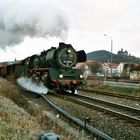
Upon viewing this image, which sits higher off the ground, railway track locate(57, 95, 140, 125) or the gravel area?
railway track locate(57, 95, 140, 125)

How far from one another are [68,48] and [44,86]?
302 cm

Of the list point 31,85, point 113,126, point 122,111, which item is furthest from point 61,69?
point 113,126

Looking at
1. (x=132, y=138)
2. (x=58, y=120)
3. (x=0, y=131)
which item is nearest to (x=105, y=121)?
(x=58, y=120)

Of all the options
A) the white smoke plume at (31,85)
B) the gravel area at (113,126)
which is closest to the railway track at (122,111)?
the gravel area at (113,126)

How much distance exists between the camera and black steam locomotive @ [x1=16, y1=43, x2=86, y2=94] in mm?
25000

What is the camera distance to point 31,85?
2845 centimetres

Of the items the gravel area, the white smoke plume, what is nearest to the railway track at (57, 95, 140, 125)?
the gravel area

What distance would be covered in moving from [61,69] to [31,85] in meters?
3.80

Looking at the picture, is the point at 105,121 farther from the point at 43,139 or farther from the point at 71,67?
the point at 71,67

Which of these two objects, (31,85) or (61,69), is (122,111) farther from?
(31,85)

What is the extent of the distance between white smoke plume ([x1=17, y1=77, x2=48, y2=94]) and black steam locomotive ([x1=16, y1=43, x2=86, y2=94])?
0.43 m

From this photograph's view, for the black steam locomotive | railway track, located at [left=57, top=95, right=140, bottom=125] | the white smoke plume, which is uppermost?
the black steam locomotive

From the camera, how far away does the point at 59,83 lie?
Answer: 24.9 m

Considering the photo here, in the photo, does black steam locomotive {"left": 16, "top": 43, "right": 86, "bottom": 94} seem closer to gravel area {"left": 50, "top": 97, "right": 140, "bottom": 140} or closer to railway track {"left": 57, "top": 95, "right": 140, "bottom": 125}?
railway track {"left": 57, "top": 95, "right": 140, "bottom": 125}
